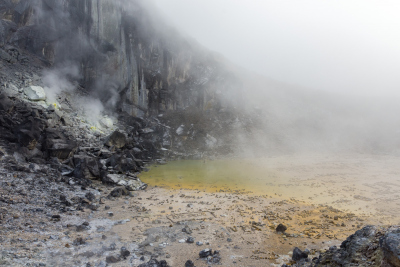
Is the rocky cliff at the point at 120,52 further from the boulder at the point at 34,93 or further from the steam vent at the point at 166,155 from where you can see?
the boulder at the point at 34,93

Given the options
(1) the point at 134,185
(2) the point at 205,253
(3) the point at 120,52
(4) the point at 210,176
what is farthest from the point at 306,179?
(3) the point at 120,52

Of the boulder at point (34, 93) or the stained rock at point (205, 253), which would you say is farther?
the boulder at point (34, 93)

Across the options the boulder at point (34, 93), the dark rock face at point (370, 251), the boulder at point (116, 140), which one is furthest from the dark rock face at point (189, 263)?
the boulder at point (34, 93)

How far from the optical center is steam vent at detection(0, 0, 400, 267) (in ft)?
26.2

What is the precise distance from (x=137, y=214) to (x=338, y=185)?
→ 14847 mm

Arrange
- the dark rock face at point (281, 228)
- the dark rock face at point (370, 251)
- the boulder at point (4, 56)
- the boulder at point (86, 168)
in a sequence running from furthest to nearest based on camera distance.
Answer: the boulder at point (4, 56)
the boulder at point (86, 168)
the dark rock face at point (281, 228)
the dark rock face at point (370, 251)

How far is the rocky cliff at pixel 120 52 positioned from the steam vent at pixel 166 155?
194 mm

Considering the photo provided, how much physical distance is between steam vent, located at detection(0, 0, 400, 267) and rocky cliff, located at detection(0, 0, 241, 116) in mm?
194

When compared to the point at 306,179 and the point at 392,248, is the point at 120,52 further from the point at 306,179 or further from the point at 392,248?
the point at 392,248

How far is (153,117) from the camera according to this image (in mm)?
38062

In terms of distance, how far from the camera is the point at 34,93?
2391cm

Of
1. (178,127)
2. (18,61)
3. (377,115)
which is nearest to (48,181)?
(18,61)

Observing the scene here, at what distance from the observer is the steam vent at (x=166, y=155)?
7.98 metres

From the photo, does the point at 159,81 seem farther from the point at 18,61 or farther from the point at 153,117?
the point at 18,61
